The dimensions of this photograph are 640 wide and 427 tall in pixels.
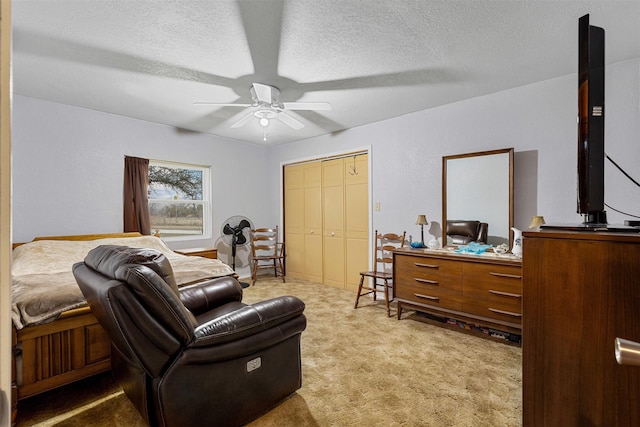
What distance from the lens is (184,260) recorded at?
10.4 ft

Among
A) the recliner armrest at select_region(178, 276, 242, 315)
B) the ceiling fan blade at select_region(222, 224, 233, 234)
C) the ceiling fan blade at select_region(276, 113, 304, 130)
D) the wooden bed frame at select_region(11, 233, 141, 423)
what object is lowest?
the wooden bed frame at select_region(11, 233, 141, 423)

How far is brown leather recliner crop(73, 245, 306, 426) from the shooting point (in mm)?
1342

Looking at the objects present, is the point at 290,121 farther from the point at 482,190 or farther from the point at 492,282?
the point at 492,282

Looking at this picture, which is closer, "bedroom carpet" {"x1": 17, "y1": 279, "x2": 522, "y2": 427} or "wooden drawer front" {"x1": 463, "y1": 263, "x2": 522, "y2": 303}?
"bedroom carpet" {"x1": 17, "y1": 279, "x2": 522, "y2": 427}

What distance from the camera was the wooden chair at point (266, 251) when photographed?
500cm

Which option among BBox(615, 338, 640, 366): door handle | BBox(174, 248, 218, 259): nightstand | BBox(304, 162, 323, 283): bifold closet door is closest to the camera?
BBox(615, 338, 640, 366): door handle

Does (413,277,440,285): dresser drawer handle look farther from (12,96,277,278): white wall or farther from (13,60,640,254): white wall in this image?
(12,96,277,278): white wall

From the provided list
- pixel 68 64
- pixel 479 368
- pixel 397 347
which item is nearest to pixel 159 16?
pixel 68 64

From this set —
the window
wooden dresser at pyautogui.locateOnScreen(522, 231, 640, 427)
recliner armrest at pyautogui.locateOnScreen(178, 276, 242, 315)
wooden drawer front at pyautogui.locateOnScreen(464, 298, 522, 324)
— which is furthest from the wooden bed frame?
wooden drawer front at pyautogui.locateOnScreen(464, 298, 522, 324)

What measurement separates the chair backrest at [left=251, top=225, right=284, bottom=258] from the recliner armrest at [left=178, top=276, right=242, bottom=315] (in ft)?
8.07

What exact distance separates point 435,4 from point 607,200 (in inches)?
84.7

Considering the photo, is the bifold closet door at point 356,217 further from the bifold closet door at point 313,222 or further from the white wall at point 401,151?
the bifold closet door at point 313,222

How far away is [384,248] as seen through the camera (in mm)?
3877

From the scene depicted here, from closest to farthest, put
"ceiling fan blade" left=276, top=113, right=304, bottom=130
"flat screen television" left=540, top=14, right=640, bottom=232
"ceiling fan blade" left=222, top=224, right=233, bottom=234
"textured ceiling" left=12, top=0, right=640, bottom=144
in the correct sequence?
1. "flat screen television" left=540, top=14, right=640, bottom=232
2. "textured ceiling" left=12, top=0, right=640, bottom=144
3. "ceiling fan blade" left=276, top=113, right=304, bottom=130
4. "ceiling fan blade" left=222, top=224, right=233, bottom=234
